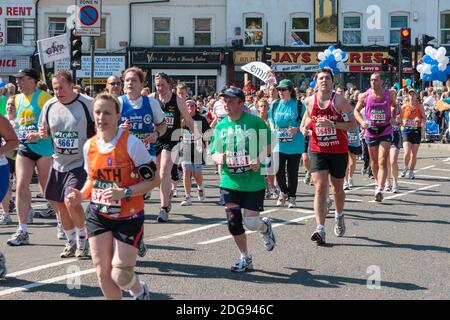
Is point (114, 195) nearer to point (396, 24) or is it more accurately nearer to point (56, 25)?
point (56, 25)

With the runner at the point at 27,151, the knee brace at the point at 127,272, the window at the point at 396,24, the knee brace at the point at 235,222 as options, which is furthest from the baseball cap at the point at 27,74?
the window at the point at 396,24

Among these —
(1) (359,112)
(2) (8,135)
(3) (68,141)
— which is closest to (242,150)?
(3) (68,141)

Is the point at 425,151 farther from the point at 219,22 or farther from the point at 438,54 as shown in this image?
the point at 219,22

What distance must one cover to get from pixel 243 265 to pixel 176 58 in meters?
30.8

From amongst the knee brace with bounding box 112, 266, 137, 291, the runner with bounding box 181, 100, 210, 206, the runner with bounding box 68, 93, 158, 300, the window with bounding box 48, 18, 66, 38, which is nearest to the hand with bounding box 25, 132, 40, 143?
the runner with bounding box 68, 93, 158, 300

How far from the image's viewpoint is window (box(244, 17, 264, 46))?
37781 millimetres

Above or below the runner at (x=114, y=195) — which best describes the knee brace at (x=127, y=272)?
below

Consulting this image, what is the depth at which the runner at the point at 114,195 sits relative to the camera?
5414 mm

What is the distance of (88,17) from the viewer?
1622 cm

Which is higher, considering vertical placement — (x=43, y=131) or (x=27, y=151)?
(x=43, y=131)

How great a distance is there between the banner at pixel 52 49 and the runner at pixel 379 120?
965 cm

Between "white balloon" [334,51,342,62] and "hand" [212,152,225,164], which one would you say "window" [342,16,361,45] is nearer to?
"white balloon" [334,51,342,62]

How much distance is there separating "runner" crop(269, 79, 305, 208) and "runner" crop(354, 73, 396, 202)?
43.7 inches

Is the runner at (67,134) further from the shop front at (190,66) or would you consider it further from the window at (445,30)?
the window at (445,30)
